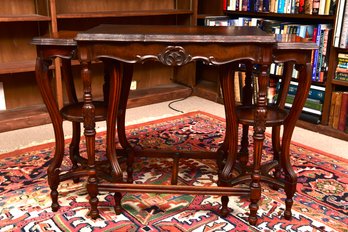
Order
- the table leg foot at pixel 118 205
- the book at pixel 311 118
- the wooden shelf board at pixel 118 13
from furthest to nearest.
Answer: the wooden shelf board at pixel 118 13 → the book at pixel 311 118 → the table leg foot at pixel 118 205

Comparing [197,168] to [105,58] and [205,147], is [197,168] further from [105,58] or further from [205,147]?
[105,58]

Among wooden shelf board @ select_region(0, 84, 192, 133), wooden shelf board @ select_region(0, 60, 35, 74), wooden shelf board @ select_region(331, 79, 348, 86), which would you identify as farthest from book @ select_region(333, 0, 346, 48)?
wooden shelf board @ select_region(0, 60, 35, 74)

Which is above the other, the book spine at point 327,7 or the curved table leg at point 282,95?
the book spine at point 327,7

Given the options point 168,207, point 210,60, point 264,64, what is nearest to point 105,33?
point 210,60

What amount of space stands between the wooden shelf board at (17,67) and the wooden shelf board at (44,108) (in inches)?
13.7

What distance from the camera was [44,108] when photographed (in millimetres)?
3312

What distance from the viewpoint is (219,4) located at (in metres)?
3.98

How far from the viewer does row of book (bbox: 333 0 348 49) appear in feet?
9.04

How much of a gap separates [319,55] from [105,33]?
1846 millimetres

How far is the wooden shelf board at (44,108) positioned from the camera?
3059mm

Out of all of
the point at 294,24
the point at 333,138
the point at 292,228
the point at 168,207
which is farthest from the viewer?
the point at 294,24

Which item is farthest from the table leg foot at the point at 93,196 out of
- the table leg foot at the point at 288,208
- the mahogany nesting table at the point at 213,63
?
the table leg foot at the point at 288,208

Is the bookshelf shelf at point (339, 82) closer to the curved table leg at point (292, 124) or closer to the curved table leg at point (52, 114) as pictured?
the curved table leg at point (292, 124)

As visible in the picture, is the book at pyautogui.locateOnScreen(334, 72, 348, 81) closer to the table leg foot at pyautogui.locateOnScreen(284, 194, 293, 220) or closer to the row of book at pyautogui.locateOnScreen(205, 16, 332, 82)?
the row of book at pyautogui.locateOnScreen(205, 16, 332, 82)
